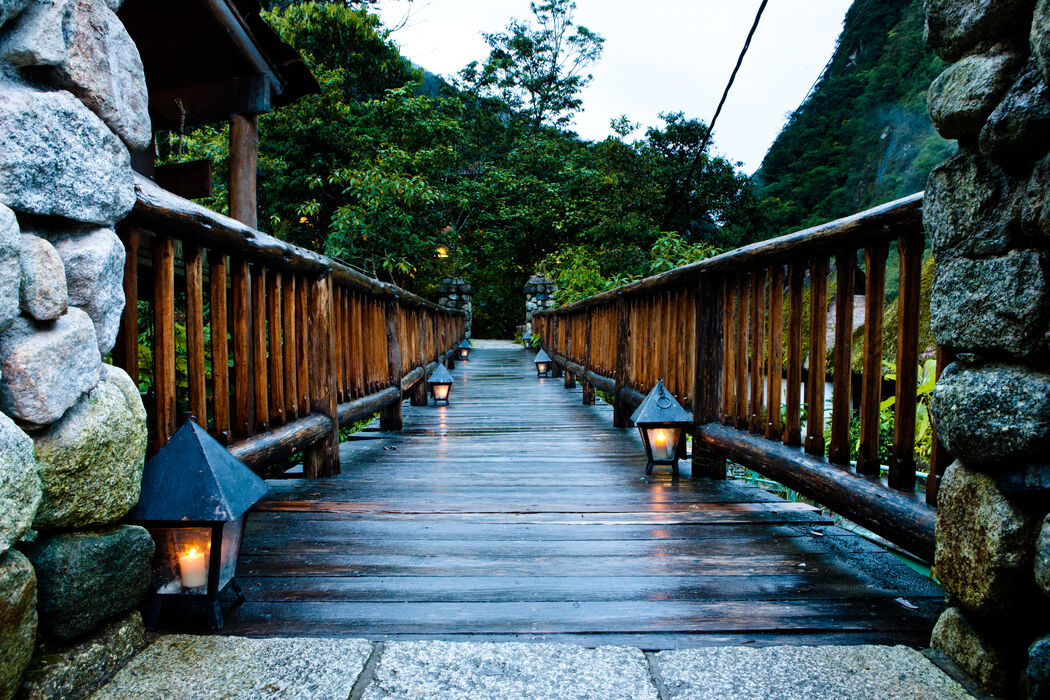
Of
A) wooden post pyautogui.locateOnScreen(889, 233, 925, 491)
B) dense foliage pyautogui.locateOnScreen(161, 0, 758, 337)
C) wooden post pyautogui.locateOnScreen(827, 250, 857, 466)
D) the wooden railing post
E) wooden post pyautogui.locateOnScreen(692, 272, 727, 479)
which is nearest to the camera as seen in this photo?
wooden post pyautogui.locateOnScreen(889, 233, 925, 491)

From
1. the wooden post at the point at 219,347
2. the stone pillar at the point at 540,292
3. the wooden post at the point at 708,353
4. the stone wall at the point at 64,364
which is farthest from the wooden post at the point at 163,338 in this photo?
the stone pillar at the point at 540,292

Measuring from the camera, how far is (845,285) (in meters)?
1.87

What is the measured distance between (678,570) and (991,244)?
3.97 ft

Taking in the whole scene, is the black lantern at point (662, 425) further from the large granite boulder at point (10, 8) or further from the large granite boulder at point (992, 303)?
the large granite boulder at point (10, 8)

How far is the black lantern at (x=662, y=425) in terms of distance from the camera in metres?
2.86

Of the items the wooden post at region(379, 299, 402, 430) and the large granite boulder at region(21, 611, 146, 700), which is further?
the wooden post at region(379, 299, 402, 430)

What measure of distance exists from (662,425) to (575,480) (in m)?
0.53

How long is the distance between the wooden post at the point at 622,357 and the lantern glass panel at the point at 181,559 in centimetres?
335

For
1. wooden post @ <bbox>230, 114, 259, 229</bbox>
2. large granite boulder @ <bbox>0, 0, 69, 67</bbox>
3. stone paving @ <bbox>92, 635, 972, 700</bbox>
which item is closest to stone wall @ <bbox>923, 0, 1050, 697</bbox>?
stone paving @ <bbox>92, 635, 972, 700</bbox>

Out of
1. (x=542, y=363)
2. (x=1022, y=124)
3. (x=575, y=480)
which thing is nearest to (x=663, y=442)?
(x=575, y=480)

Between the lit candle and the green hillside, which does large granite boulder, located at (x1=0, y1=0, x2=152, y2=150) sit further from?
the green hillside

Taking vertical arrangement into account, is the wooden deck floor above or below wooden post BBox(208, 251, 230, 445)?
below

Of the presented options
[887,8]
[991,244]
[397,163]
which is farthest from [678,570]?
[887,8]

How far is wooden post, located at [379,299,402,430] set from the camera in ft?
14.6
